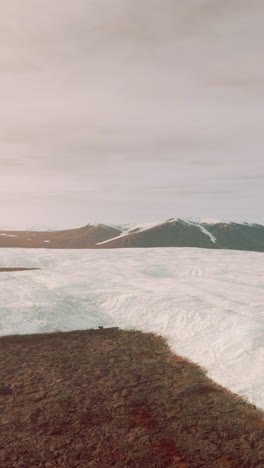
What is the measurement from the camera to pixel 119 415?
7770 millimetres

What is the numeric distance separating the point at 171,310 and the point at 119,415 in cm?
865

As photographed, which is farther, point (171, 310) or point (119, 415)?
point (171, 310)

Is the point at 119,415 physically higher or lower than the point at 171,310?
lower

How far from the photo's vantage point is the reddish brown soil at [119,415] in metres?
6.35

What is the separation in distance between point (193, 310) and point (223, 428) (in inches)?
324

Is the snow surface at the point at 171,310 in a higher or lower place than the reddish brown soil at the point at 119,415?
higher

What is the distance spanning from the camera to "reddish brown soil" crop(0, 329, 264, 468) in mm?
6352

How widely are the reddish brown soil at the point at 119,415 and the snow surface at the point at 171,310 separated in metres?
1.06

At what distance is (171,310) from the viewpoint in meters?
16.1

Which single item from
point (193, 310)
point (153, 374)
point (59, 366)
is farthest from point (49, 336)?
point (193, 310)

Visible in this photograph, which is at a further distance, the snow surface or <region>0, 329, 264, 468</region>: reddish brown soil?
the snow surface

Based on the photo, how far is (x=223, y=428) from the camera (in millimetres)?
7262

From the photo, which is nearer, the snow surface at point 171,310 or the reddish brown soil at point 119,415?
the reddish brown soil at point 119,415

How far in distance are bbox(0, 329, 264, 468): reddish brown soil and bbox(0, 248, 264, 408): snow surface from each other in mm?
1063
